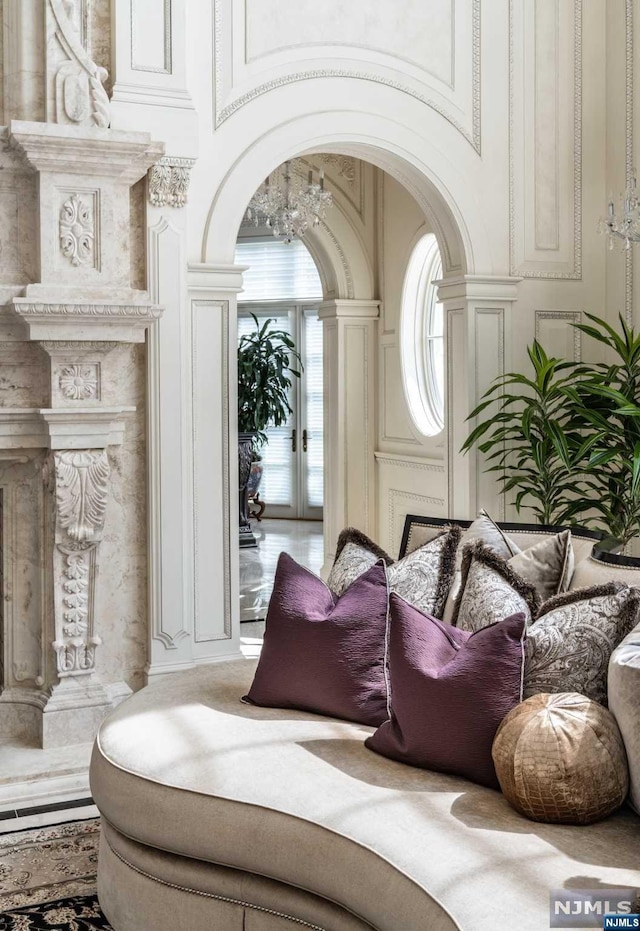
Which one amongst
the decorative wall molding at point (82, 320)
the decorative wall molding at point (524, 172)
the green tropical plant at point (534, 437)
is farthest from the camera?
the decorative wall molding at point (524, 172)

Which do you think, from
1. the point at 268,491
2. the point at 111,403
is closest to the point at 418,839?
the point at 111,403

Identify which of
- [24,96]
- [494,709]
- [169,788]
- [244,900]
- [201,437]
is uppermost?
[24,96]

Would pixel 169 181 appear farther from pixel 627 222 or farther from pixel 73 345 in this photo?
pixel 627 222

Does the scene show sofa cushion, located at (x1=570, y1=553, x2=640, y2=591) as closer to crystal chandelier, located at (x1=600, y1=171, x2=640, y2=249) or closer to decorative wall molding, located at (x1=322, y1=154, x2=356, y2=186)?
crystal chandelier, located at (x1=600, y1=171, x2=640, y2=249)

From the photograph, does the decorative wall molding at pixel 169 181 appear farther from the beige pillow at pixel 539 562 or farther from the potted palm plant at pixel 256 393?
the potted palm plant at pixel 256 393

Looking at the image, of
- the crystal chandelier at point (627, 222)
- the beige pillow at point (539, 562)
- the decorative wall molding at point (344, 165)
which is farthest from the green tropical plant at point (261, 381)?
the beige pillow at point (539, 562)

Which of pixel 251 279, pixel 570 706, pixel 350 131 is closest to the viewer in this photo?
pixel 570 706

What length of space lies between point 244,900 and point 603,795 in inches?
32.0

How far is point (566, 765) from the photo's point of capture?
6.36 ft

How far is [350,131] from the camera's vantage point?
454 cm

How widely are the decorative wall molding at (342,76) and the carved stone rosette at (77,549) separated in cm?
165

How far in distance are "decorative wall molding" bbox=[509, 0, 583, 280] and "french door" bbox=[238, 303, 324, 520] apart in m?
5.28

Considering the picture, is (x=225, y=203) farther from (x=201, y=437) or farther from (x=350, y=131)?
(x=201, y=437)

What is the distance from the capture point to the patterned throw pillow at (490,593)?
2557 millimetres
